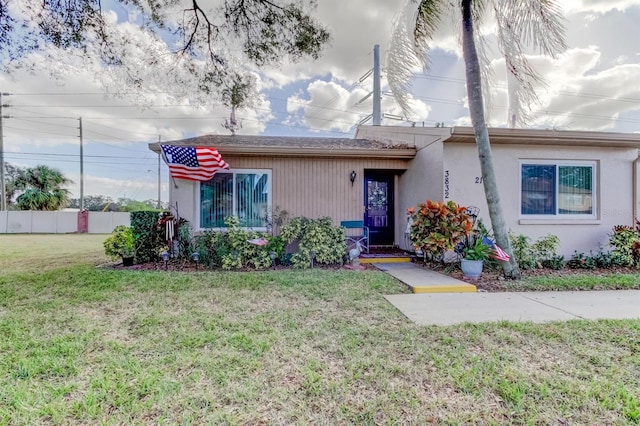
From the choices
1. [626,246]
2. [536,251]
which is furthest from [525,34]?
[626,246]

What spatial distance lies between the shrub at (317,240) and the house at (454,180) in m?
0.88

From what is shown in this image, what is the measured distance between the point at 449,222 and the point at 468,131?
1996mm

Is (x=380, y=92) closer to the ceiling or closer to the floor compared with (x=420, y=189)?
closer to the ceiling

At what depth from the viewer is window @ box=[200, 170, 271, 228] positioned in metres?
8.17

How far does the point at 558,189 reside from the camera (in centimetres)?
779

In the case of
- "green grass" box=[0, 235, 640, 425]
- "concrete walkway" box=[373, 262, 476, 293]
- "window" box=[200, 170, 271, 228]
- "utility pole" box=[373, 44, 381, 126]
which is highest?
"utility pole" box=[373, 44, 381, 126]

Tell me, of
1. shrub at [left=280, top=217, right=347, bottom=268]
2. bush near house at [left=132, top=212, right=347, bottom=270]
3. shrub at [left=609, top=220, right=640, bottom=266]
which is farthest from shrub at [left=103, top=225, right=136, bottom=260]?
shrub at [left=609, top=220, right=640, bottom=266]

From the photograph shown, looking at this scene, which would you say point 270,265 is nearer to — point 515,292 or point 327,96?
point 515,292

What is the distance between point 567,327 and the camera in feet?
12.0

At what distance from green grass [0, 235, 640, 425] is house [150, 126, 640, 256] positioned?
3941 millimetres

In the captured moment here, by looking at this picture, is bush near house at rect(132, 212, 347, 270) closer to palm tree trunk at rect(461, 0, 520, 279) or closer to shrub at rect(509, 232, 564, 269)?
palm tree trunk at rect(461, 0, 520, 279)

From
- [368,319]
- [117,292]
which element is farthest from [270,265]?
[368,319]

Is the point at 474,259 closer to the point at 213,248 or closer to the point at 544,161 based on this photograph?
the point at 544,161

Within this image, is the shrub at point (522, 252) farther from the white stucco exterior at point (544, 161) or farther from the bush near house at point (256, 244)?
the bush near house at point (256, 244)
